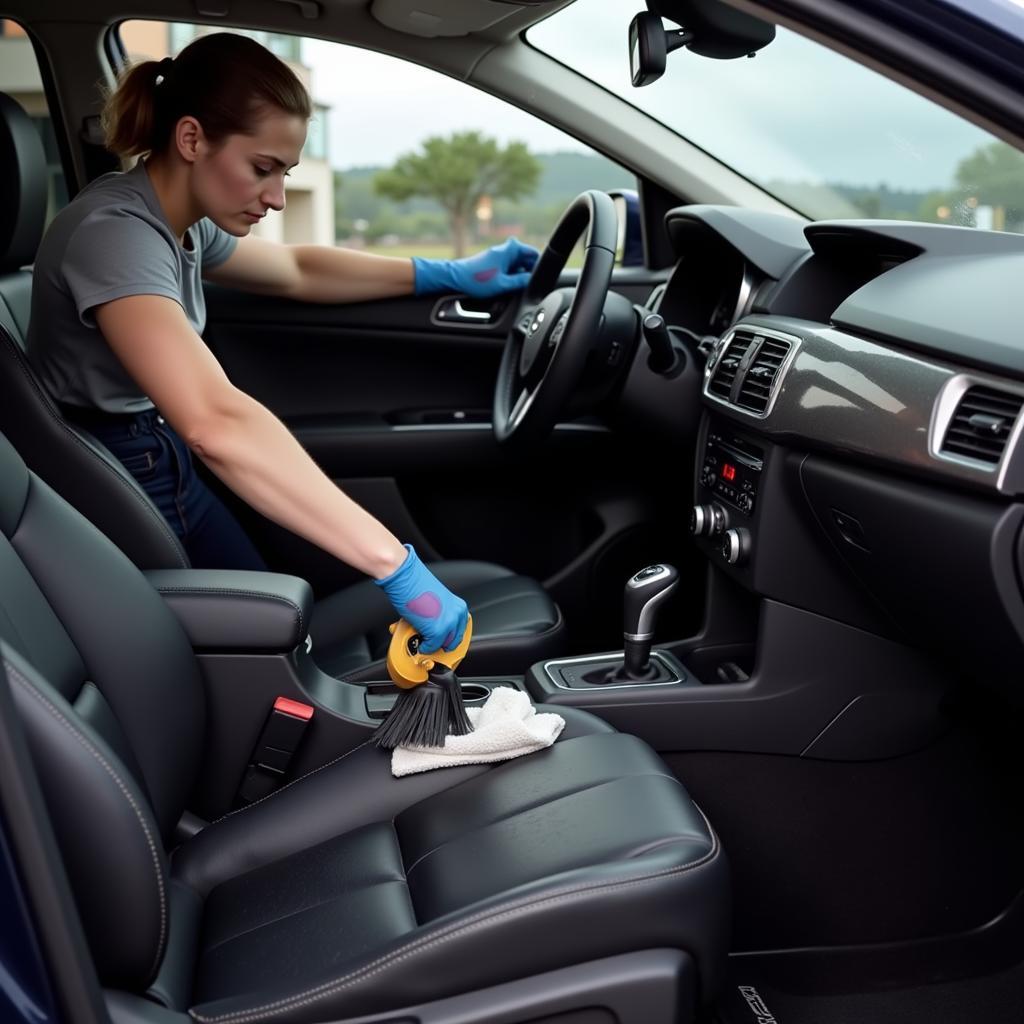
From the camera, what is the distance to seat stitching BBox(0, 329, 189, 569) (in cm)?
175

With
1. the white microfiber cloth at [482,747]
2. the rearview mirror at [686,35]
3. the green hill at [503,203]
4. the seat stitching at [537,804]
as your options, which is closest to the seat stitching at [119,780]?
the seat stitching at [537,804]

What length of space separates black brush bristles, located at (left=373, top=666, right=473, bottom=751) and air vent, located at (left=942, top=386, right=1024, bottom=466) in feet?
2.06

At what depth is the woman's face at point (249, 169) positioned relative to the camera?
191cm

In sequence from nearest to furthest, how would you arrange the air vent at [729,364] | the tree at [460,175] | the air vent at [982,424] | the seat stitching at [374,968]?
the seat stitching at [374,968] < the air vent at [982,424] < the air vent at [729,364] < the tree at [460,175]

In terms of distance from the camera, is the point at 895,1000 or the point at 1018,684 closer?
the point at 1018,684

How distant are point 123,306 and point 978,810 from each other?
136cm

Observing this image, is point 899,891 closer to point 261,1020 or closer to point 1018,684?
point 1018,684

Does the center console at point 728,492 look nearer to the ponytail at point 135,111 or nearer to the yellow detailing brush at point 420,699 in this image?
the yellow detailing brush at point 420,699

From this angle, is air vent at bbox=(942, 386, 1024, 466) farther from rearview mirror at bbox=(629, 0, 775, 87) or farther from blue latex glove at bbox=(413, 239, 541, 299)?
blue latex glove at bbox=(413, 239, 541, 299)

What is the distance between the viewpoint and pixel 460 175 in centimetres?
349

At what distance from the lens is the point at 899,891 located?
1801 millimetres

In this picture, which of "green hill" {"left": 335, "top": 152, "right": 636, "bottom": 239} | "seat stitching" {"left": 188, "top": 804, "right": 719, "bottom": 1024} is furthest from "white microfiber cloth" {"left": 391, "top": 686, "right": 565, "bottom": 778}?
"green hill" {"left": 335, "top": 152, "right": 636, "bottom": 239}

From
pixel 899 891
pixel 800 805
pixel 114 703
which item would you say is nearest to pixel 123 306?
pixel 114 703

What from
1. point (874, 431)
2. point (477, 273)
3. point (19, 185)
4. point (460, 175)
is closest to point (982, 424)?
point (874, 431)
